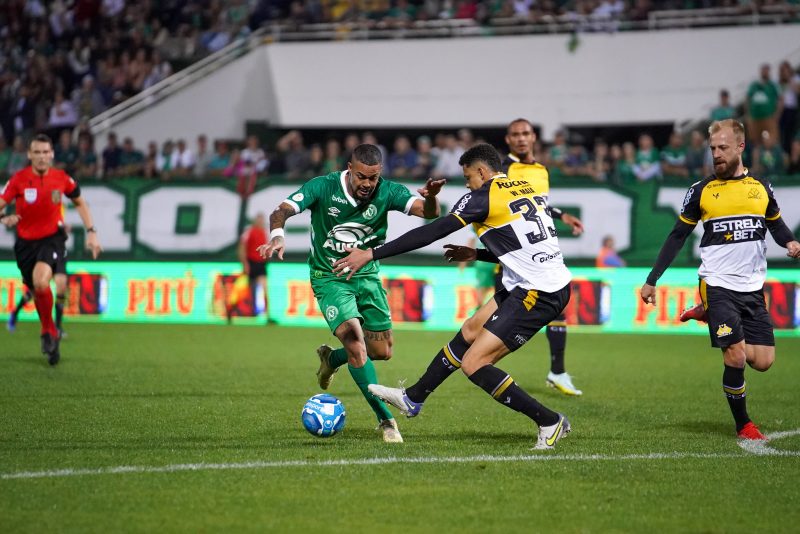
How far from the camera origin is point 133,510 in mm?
6156

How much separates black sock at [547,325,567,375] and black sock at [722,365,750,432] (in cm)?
307

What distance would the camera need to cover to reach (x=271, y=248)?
802 cm

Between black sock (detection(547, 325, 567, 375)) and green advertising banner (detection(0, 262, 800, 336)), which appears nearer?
black sock (detection(547, 325, 567, 375))

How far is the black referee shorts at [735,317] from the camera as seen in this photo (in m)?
8.73

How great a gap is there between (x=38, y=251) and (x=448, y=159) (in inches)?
416

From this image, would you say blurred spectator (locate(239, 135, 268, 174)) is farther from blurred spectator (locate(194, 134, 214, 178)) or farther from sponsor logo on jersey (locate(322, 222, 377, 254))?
sponsor logo on jersey (locate(322, 222, 377, 254))

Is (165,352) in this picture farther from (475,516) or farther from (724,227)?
(475,516)

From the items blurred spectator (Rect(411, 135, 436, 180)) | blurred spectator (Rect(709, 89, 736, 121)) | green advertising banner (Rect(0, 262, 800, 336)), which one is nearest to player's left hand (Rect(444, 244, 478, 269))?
green advertising banner (Rect(0, 262, 800, 336))

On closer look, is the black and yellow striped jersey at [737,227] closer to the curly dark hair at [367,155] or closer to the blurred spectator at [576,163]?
the curly dark hair at [367,155]

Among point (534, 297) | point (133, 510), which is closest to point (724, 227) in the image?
point (534, 297)

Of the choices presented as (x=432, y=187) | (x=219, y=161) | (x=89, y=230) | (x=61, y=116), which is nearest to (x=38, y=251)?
(x=89, y=230)

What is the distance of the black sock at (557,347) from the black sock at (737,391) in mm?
3070

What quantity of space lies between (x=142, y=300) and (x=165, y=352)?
6.74 metres

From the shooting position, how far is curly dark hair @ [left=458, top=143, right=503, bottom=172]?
830 centimetres
